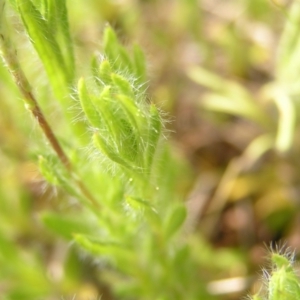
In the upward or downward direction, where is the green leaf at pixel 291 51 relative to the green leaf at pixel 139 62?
upward

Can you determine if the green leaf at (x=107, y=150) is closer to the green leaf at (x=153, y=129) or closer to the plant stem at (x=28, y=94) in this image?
the green leaf at (x=153, y=129)

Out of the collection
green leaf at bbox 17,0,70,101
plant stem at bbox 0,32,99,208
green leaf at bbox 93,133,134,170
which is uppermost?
green leaf at bbox 17,0,70,101

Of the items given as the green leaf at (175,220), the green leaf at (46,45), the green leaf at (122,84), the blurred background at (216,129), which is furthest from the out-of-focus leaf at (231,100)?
the green leaf at (122,84)

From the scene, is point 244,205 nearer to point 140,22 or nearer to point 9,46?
point 140,22

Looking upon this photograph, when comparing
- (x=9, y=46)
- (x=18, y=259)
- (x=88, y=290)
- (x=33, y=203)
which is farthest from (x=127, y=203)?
(x=33, y=203)

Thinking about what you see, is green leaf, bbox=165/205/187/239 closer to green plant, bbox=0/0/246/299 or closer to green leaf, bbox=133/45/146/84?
green plant, bbox=0/0/246/299

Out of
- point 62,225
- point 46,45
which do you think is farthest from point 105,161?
point 62,225

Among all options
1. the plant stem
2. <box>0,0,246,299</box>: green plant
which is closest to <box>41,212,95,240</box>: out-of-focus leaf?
<box>0,0,246,299</box>: green plant
